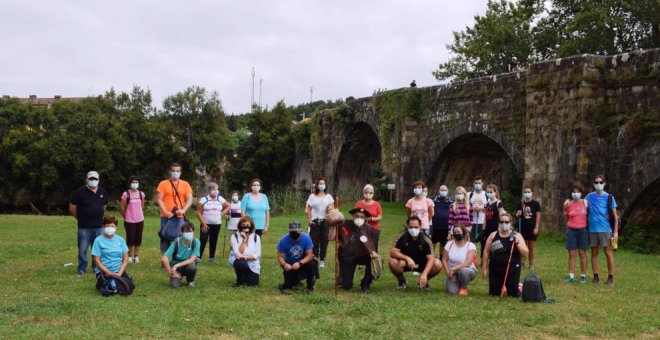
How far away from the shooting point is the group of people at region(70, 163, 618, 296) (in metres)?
8.44

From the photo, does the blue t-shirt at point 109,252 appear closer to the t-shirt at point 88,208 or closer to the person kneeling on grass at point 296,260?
the t-shirt at point 88,208

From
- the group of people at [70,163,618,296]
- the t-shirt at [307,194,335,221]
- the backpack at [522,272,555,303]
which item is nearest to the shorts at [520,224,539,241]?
the group of people at [70,163,618,296]

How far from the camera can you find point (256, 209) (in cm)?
1066

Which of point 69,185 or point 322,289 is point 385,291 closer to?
point 322,289

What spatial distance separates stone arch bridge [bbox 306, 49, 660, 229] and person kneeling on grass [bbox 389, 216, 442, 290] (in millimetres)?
7595

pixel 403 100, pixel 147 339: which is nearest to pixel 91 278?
pixel 147 339

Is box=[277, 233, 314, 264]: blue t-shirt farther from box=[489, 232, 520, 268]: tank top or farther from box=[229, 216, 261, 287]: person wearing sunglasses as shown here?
box=[489, 232, 520, 268]: tank top

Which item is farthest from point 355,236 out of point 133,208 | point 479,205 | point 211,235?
point 133,208

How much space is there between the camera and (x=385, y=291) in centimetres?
855

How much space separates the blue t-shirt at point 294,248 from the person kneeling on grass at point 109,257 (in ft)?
6.33

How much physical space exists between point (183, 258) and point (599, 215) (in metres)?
5.82

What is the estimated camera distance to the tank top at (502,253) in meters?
8.25

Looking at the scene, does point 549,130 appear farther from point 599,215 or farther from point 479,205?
point 599,215

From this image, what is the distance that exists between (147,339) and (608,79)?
12461 mm
